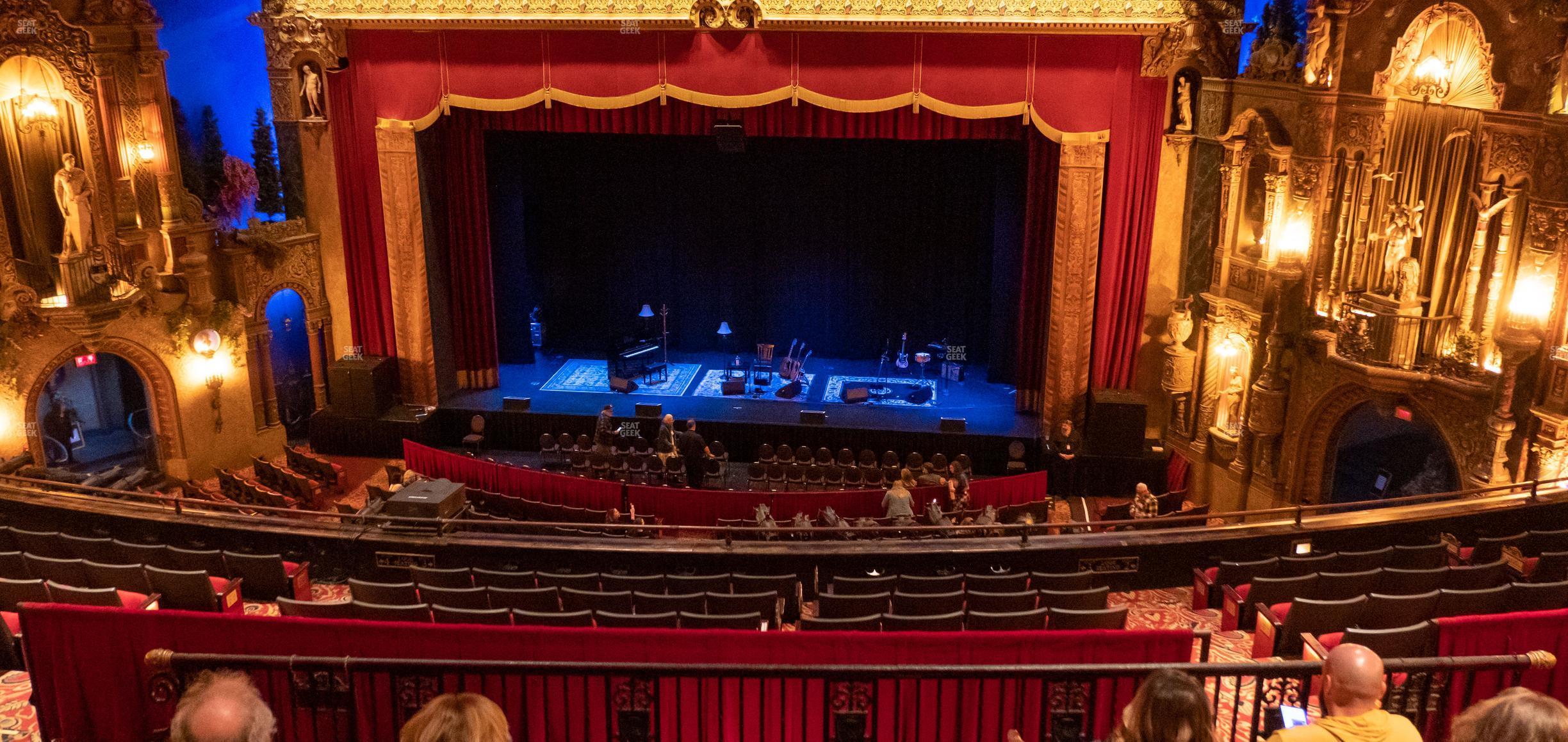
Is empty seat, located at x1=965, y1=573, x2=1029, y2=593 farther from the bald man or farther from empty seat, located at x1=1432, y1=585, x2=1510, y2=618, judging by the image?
the bald man

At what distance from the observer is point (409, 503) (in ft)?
34.7

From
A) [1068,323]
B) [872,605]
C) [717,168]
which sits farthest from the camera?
[717,168]

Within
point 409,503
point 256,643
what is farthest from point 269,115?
point 256,643

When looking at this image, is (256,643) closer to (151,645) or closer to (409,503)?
(151,645)

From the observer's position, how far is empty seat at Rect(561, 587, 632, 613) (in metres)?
8.12

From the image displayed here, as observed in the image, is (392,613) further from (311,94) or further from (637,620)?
(311,94)

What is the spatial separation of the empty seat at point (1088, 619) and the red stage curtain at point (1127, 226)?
9584 millimetres

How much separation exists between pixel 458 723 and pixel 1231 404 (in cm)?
1349

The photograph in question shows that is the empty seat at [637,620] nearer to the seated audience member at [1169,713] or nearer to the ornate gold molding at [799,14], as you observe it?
the seated audience member at [1169,713]

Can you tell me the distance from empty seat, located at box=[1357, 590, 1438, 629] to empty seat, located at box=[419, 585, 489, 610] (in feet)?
18.7

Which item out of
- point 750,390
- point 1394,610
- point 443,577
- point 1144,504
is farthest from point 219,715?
point 750,390

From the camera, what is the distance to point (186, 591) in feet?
27.5

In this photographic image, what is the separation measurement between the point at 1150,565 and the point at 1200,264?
304 inches

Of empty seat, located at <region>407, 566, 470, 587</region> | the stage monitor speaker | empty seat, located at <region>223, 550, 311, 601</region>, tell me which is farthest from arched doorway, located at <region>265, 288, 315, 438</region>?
empty seat, located at <region>407, 566, 470, 587</region>
